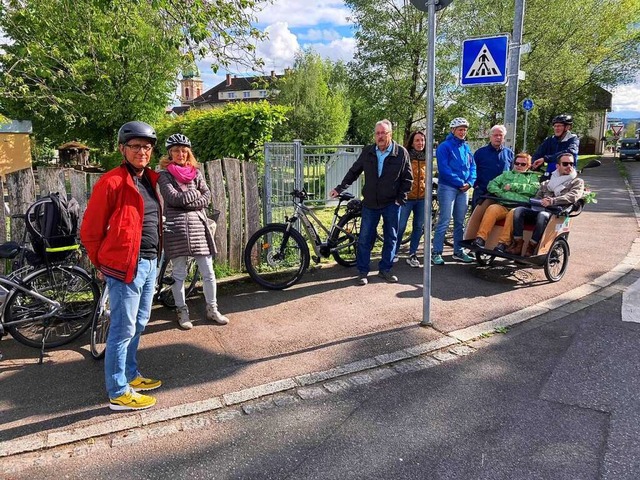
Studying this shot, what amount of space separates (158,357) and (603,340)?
405cm

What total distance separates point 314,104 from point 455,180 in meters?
34.3

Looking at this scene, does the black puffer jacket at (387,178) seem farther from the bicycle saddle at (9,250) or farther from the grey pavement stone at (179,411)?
the bicycle saddle at (9,250)

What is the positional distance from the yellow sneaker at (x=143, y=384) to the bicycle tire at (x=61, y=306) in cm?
111

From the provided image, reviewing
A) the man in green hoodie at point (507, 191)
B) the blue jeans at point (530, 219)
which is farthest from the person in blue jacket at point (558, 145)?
the blue jeans at point (530, 219)

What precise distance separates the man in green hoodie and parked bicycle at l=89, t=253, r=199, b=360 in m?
3.70

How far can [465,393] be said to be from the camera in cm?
345

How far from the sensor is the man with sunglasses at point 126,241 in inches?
115

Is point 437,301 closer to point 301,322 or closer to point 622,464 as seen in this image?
point 301,322

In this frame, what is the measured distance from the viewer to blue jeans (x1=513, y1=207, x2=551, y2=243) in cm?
571

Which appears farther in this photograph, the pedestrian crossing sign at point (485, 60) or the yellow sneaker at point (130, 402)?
the pedestrian crossing sign at point (485, 60)

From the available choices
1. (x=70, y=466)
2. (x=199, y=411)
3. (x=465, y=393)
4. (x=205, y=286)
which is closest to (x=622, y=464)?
(x=465, y=393)

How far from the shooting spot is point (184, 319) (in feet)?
15.1

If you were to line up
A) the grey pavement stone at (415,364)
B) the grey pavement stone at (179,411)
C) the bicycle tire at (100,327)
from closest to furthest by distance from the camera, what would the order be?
1. the grey pavement stone at (179,411)
2. the bicycle tire at (100,327)
3. the grey pavement stone at (415,364)

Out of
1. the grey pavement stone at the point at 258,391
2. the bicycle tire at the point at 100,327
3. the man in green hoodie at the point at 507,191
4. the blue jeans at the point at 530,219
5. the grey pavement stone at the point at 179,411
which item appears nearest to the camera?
the grey pavement stone at the point at 179,411
